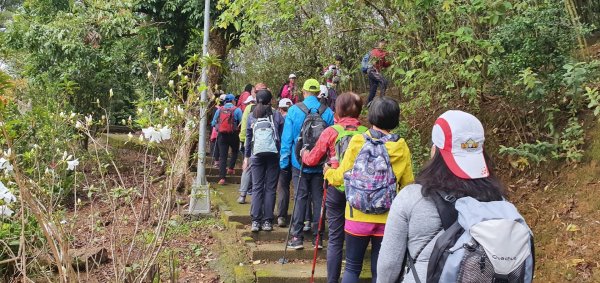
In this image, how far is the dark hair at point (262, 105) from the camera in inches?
264

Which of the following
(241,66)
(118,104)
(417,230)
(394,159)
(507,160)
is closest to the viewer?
(417,230)

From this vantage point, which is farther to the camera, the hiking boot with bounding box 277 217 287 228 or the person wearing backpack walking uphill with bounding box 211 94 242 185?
the person wearing backpack walking uphill with bounding box 211 94 242 185

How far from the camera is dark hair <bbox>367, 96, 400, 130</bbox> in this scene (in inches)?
150

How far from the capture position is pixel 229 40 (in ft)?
35.3

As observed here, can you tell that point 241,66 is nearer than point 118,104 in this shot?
No

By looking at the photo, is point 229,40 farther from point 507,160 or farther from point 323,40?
point 507,160

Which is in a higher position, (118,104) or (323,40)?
(323,40)

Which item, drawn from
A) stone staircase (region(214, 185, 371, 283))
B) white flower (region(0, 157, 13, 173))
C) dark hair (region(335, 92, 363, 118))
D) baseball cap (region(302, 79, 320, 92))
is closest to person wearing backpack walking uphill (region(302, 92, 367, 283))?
dark hair (region(335, 92, 363, 118))

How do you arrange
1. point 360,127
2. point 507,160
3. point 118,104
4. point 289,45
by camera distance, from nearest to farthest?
point 360,127, point 507,160, point 289,45, point 118,104

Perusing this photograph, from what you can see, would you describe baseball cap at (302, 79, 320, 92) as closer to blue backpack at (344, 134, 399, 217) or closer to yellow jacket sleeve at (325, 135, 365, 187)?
yellow jacket sleeve at (325, 135, 365, 187)

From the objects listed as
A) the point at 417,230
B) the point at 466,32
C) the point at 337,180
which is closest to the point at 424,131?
the point at 466,32

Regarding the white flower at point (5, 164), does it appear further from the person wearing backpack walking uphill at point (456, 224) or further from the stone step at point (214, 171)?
the stone step at point (214, 171)

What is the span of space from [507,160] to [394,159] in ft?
10.2

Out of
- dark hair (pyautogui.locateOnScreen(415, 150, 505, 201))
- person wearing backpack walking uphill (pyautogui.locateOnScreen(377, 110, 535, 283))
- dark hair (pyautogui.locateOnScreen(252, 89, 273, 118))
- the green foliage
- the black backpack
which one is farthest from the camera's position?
the green foliage
